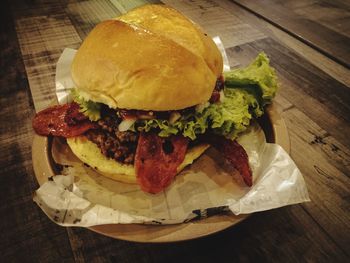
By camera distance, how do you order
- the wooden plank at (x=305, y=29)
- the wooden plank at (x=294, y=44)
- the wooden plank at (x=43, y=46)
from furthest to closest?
the wooden plank at (x=305, y=29) → the wooden plank at (x=294, y=44) → the wooden plank at (x=43, y=46)

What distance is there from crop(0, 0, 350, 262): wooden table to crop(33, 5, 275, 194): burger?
0.22 metres

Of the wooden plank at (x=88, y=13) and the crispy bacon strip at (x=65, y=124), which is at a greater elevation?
the crispy bacon strip at (x=65, y=124)

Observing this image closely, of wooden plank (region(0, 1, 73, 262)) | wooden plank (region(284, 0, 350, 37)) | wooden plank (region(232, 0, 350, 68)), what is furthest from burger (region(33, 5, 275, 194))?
wooden plank (region(284, 0, 350, 37))

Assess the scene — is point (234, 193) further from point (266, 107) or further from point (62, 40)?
point (62, 40)

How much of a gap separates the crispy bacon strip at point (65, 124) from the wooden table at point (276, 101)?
0.13m

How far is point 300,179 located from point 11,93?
151 cm

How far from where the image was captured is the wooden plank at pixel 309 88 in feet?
4.75

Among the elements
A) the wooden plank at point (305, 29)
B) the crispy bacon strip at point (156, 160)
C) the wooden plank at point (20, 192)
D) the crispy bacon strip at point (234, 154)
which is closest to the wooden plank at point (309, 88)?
the wooden plank at point (305, 29)

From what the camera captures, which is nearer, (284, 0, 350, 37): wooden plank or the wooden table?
the wooden table

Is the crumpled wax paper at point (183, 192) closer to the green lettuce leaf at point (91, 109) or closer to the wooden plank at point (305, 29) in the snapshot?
the green lettuce leaf at point (91, 109)

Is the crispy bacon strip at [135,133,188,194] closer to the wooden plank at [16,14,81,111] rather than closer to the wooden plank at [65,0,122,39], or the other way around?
the wooden plank at [16,14,81,111]

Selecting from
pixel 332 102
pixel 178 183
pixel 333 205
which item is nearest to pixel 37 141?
pixel 178 183

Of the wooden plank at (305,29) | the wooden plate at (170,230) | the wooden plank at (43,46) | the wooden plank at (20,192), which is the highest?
the wooden plate at (170,230)

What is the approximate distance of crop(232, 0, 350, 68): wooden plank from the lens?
1.98m
